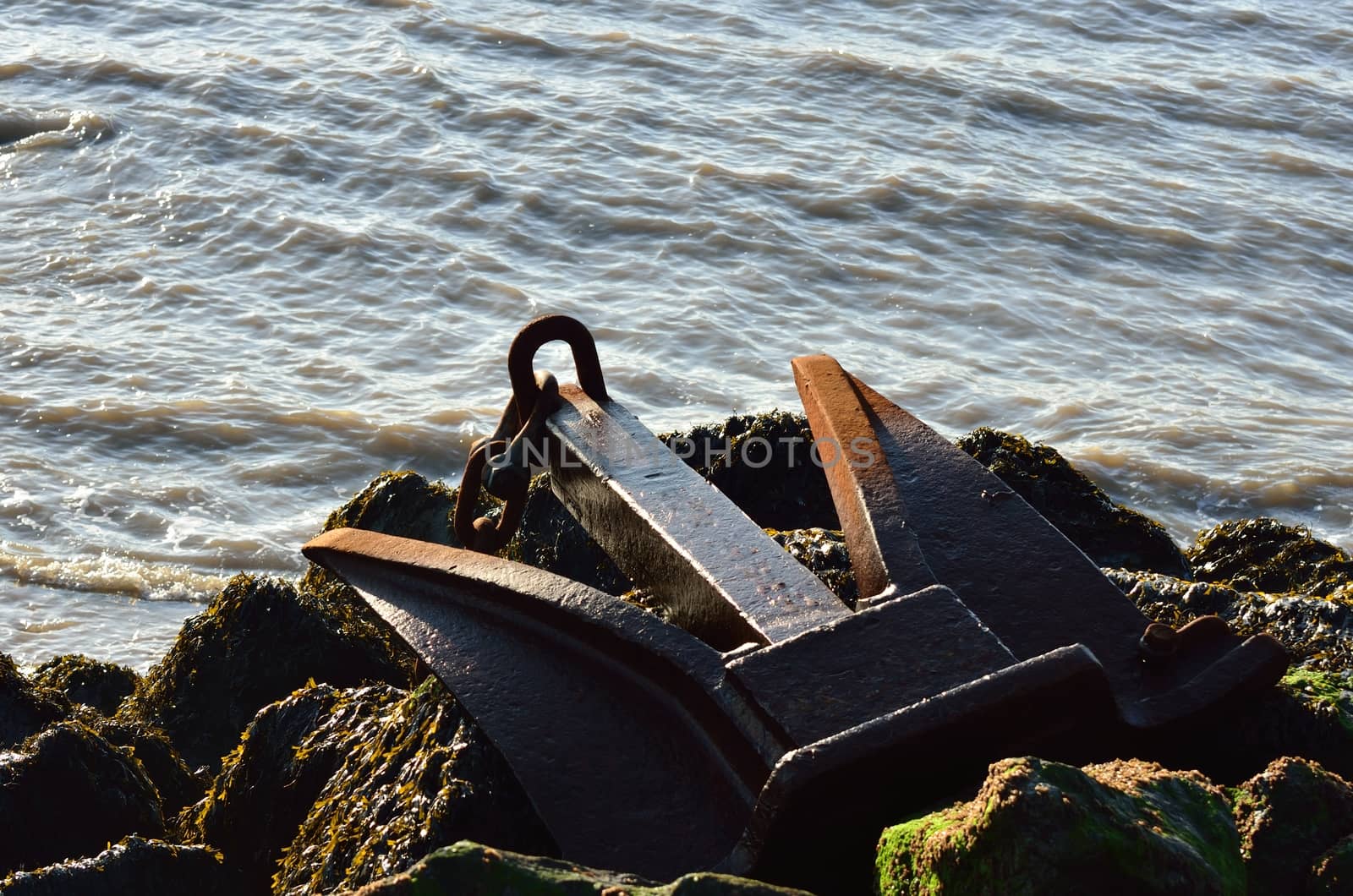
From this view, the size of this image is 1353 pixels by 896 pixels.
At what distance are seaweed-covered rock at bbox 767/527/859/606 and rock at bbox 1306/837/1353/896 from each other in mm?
1404

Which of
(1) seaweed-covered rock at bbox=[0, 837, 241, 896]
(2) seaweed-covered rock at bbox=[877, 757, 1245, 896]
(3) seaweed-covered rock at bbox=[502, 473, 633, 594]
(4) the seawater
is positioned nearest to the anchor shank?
(2) seaweed-covered rock at bbox=[877, 757, 1245, 896]

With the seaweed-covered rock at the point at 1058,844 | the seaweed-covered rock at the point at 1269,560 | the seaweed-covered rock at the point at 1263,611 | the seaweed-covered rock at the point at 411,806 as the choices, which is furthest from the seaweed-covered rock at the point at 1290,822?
the seaweed-covered rock at the point at 1269,560

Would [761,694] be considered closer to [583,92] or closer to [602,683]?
[602,683]

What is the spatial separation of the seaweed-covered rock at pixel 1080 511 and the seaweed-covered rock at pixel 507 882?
2.52m

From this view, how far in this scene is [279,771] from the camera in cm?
297

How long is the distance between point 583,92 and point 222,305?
4823 millimetres

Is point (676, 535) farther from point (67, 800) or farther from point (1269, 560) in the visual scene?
point (1269, 560)

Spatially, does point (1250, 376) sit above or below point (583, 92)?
below

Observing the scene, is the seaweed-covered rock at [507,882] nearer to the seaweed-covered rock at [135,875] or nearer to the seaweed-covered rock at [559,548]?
the seaweed-covered rock at [135,875]

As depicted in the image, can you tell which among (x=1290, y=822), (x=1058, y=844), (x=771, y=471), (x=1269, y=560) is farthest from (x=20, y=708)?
(x=1269, y=560)

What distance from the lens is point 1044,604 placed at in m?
2.48

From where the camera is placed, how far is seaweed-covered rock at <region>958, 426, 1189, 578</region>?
4.02 metres

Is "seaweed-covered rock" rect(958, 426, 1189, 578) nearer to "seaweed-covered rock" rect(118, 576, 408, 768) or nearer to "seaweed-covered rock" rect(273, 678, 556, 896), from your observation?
"seaweed-covered rock" rect(118, 576, 408, 768)

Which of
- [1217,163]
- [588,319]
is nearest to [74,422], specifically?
[588,319]
